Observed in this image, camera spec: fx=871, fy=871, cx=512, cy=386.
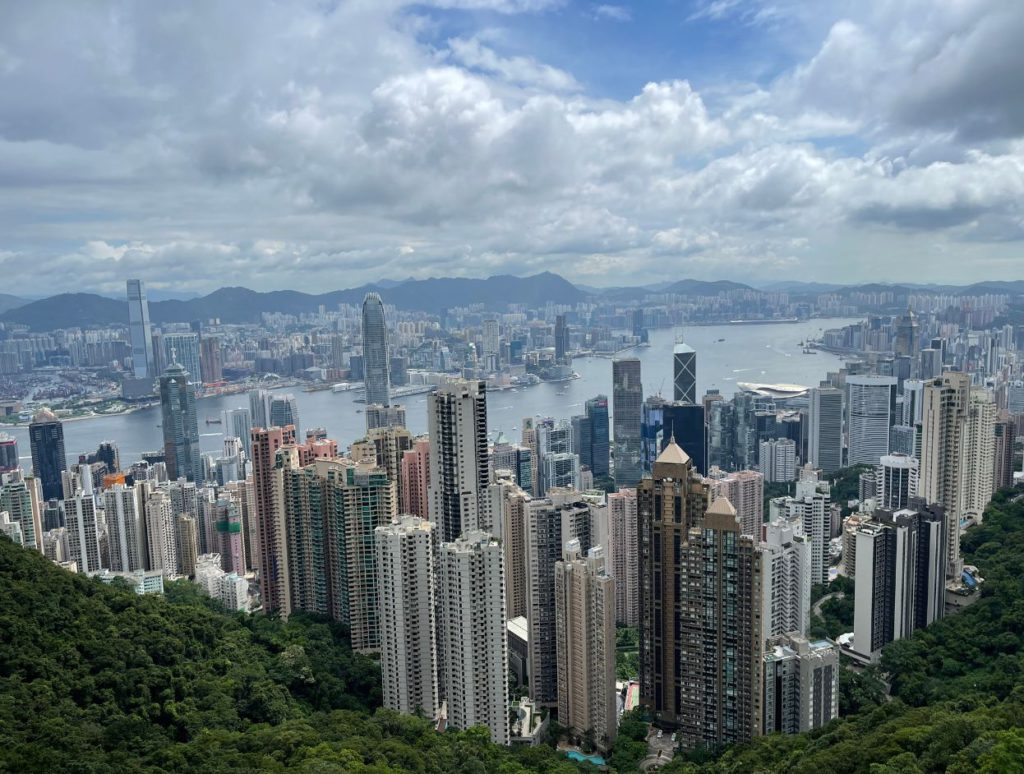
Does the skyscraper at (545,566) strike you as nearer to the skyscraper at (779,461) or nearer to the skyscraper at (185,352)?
the skyscraper at (779,461)

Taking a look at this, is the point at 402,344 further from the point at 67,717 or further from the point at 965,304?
the point at 67,717

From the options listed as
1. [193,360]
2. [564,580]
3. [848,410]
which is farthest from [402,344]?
[564,580]

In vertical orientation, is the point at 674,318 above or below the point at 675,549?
above

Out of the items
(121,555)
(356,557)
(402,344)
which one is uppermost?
(402,344)

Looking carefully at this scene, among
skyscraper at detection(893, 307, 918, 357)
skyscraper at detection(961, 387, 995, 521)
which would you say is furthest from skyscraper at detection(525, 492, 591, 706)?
skyscraper at detection(893, 307, 918, 357)

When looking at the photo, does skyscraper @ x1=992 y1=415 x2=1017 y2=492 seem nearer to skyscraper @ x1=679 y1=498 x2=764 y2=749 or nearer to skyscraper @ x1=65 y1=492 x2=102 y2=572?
skyscraper @ x1=679 y1=498 x2=764 y2=749

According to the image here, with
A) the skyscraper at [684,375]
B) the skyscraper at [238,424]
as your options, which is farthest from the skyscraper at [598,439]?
the skyscraper at [238,424]
